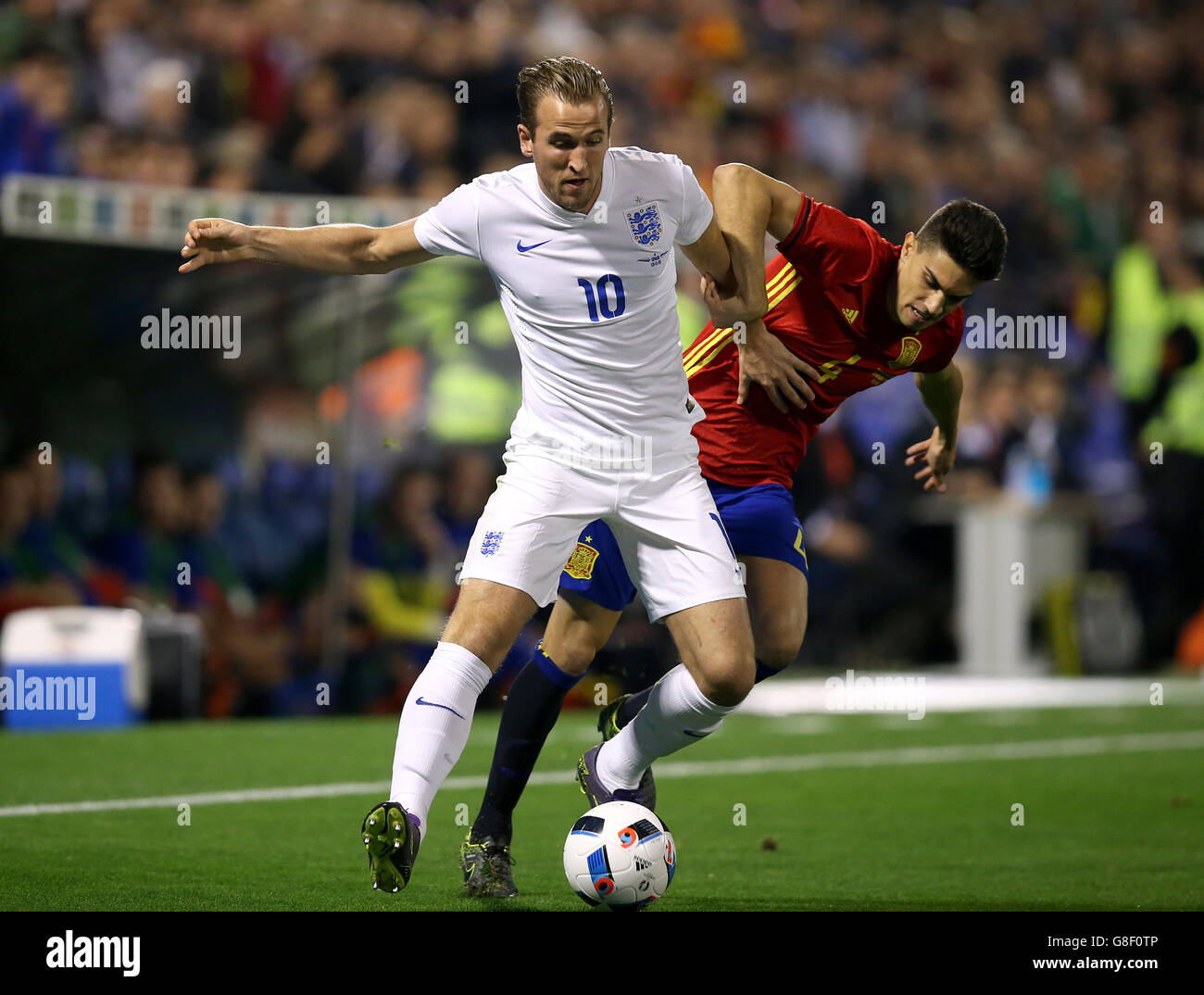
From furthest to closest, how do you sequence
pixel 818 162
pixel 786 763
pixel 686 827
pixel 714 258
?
pixel 818 162, pixel 786 763, pixel 686 827, pixel 714 258

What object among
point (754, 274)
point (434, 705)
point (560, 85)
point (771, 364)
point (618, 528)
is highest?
point (560, 85)

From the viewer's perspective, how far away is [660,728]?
5480mm

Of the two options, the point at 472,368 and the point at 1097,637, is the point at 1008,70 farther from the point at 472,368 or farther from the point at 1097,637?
the point at 472,368

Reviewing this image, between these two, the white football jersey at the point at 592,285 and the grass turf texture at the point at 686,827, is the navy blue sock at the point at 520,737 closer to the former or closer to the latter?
the grass turf texture at the point at 686,827

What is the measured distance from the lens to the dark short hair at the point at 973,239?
5355 mm

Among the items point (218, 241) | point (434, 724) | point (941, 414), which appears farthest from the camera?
point (941, 414)

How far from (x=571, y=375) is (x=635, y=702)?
54.3 inches

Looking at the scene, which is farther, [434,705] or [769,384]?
[769,384]

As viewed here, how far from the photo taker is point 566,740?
9.61 metres

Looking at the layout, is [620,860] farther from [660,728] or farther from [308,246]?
[308,246]

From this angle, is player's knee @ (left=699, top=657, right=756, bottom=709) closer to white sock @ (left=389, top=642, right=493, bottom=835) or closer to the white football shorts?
the white football shorts

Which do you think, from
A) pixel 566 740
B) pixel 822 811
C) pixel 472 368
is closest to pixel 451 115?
pixel 472 368

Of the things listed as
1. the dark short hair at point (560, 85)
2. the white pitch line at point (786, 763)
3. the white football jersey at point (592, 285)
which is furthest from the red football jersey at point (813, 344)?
the white pitch line at point (786, 763)

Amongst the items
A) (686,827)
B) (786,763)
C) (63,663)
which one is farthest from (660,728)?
(63,663)
